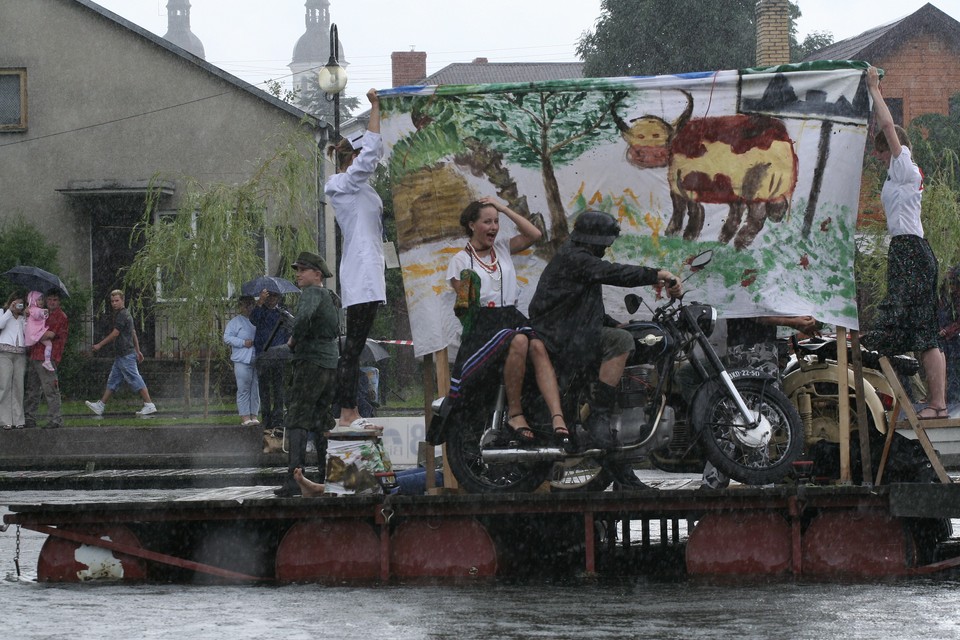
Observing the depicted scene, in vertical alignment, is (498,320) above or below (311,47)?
below

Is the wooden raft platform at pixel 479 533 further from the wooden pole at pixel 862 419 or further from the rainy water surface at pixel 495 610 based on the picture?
the wooden pole at pixel 862 419

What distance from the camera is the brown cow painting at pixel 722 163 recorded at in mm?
9602

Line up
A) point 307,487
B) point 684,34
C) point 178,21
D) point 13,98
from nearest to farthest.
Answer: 1. point 307,487
2. point 13,98
3. point 684,34
4. point 178,21

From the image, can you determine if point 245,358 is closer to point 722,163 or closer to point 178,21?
point 722,163

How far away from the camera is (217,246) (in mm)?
23844

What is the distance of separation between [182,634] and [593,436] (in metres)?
2.82

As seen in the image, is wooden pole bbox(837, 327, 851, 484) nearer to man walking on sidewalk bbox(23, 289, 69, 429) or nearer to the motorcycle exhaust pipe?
the motorcycle exhaust pipe

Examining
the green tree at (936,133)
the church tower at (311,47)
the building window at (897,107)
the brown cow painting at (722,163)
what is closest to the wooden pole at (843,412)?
the brown cow painting at (722,163)

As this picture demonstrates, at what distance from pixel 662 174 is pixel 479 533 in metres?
2.58

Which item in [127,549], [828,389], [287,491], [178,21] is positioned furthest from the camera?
[178,21]

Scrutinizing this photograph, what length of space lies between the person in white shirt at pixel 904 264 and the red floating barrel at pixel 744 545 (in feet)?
4.17

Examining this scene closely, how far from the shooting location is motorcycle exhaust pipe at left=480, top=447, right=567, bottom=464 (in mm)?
9047

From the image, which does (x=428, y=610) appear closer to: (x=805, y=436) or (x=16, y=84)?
(x=805, y=436)

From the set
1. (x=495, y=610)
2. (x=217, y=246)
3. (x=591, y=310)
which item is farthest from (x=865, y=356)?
(x=217, y=246)
